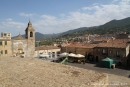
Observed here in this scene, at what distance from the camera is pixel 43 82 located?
6.59 m

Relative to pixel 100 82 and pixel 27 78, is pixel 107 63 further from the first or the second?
pixel 27 78

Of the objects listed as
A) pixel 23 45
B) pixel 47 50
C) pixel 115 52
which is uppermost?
pixel 23 45

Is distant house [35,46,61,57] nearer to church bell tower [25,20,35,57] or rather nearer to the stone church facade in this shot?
church bell tower [25,20,35,57]

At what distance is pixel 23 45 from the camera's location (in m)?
35.0

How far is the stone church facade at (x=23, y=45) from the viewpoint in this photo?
32.9 meters

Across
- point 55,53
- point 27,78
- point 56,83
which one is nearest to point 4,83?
point 27,78

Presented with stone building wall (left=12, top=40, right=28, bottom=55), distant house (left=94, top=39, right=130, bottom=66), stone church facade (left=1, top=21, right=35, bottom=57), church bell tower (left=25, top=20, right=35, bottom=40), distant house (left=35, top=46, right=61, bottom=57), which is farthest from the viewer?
distant house (left=35, top=46, right=61, bottom=57)

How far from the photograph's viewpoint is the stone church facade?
3288cm

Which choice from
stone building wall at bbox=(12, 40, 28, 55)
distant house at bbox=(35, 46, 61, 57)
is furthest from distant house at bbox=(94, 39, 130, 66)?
stone building wall at bbox=(12, 40, 28, 55)

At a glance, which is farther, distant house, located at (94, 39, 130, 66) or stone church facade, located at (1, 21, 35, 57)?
stone church facade, located at (1, 21, 35, 57)

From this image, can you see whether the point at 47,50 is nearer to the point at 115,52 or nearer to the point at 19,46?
the point at 19,46

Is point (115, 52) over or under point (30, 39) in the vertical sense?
under

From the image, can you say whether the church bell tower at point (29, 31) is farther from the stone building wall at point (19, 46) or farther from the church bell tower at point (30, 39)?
the stone building wall at point (19, 46)

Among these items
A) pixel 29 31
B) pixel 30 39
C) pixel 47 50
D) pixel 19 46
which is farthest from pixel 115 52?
pixel 19 46
